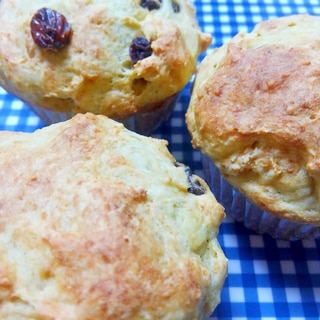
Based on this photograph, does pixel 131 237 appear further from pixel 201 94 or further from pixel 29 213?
pixel 201 94

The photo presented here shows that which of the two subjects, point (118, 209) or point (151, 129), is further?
point (151, 129)

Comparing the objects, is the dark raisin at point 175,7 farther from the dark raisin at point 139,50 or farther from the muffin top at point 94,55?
the dark raisin at point 139,50

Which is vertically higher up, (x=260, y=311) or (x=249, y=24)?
(x=249, y=24)

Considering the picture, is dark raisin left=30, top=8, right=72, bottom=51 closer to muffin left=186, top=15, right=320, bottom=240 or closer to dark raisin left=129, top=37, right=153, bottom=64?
dark raisin left=129, top=37, right=153, bottom=64

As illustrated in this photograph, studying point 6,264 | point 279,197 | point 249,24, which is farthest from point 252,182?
point 249,24

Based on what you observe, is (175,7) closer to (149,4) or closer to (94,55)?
(149,4)

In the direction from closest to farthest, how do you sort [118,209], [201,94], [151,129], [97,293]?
[97,293] < [118,209] < [201,94] < [151,129]
